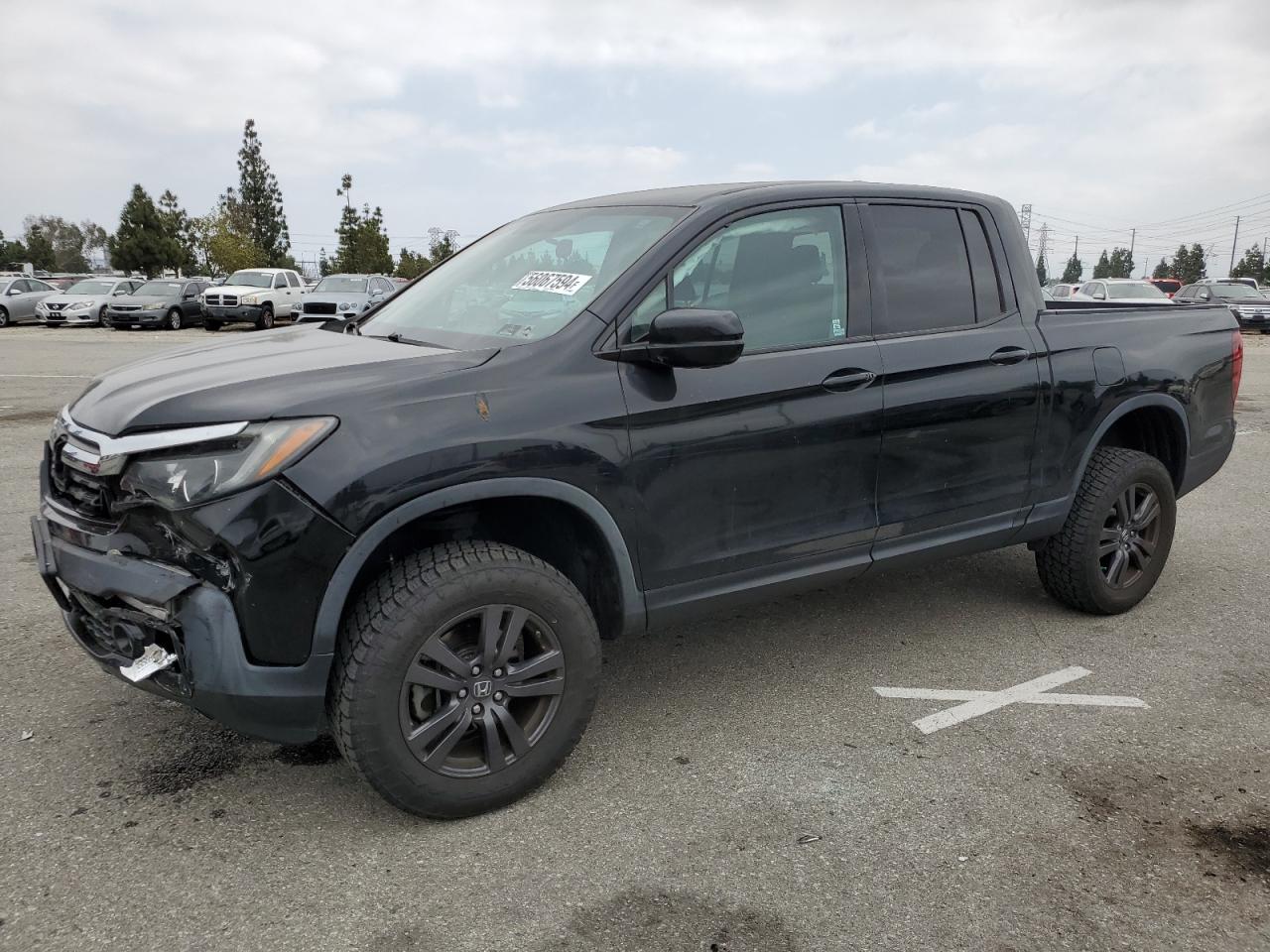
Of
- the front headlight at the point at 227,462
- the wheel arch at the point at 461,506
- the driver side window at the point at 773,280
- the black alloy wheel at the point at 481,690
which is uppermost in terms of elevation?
the driver side window at the point at 773,280

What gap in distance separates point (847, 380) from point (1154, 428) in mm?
2130

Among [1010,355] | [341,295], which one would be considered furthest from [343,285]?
[1010,355]

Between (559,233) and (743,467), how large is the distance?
1.18m

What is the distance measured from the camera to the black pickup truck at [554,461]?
8.38 feet

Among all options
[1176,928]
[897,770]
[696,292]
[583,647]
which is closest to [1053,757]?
[897,770]

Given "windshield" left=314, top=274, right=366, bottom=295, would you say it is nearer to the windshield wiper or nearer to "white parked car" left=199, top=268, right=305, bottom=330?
"white parked car" left=199, top=268, right=305, bottom=330

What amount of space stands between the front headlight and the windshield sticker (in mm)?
984

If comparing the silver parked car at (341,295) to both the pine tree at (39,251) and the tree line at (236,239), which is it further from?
the pine tree at (39,251)

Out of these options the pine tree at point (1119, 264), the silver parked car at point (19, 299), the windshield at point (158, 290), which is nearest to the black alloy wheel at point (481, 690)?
the windshield at point (158, 290)

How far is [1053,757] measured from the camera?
3.26 m

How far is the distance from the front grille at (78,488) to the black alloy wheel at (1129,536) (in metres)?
3.80

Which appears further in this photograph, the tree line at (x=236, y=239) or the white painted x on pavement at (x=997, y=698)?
the tree line at (x=236, y=239)

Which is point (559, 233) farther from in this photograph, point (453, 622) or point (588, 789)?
point (588, 789)

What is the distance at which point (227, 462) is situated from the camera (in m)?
2.51
